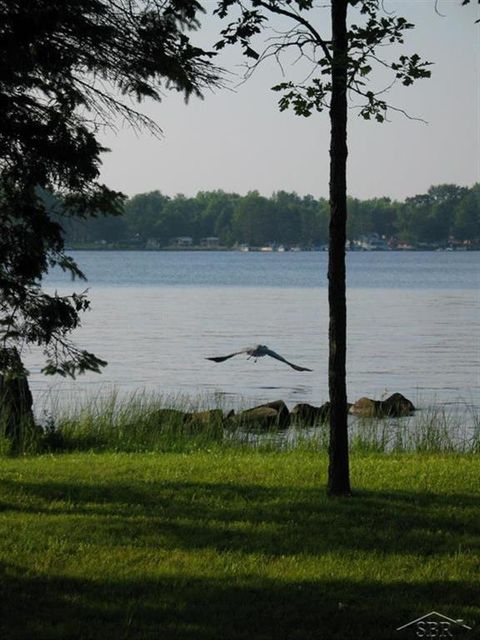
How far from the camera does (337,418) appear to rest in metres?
9.88

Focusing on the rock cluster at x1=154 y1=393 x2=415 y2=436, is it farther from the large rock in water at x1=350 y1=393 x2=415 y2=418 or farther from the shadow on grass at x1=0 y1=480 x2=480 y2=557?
the shadow on grass at x1=0 y1=480 x2=480 y2=557

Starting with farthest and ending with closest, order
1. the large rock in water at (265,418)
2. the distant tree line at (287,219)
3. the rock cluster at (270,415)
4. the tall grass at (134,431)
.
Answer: the distant tree line at (287,219) < the large rock in water at (265,418) < the rock cluster at (270,415) < the tall grass at (134,431)

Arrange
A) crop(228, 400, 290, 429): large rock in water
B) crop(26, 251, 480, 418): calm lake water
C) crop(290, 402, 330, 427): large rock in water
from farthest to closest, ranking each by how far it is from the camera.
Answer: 1. crop(26, 251, 480, 418): calm lake water
2. crop(290, 402, 330, 427): large rock in water
3. crop(228, 400, 290, 429): large rock in water

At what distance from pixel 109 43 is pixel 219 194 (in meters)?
162

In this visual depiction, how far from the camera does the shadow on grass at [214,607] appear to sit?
626 centimetres

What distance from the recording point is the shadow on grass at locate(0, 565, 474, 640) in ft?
20.5

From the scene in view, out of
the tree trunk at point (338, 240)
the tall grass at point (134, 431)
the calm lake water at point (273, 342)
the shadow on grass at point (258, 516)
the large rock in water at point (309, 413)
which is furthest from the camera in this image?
the calm lake water at point (273, 342)

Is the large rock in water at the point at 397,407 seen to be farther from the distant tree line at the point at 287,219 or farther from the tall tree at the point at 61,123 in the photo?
the distant tree line at the point at 287,219

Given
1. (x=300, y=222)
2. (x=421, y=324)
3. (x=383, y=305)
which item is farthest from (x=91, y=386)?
(x=300, y=222)

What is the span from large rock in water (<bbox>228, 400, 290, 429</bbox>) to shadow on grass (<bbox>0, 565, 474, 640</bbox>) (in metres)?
11.6

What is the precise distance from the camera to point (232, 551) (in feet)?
26.5

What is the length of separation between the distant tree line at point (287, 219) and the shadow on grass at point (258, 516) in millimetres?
127157

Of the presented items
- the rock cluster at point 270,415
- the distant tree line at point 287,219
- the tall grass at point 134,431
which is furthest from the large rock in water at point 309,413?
the distant tree line at point 287,219

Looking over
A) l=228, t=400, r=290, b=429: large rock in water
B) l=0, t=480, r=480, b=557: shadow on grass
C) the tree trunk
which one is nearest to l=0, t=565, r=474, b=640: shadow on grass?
l=0, t=480, r=480, b=557: shadow on grass
